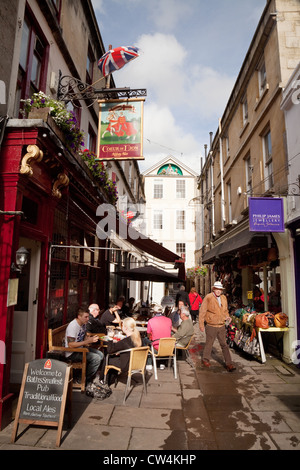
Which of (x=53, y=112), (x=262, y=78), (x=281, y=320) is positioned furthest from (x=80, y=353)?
(x=262, y=78)

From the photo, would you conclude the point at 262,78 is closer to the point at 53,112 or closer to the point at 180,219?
the point at 53,112

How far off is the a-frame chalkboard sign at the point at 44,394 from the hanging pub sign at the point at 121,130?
16.6 ft

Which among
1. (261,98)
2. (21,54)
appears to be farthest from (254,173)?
(21,54)

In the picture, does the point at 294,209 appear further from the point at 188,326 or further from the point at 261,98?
the point at 261,98

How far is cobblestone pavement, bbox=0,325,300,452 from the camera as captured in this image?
12.0 feet

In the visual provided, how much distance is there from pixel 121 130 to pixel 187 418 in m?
6.34

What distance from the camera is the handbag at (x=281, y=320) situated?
7.30m

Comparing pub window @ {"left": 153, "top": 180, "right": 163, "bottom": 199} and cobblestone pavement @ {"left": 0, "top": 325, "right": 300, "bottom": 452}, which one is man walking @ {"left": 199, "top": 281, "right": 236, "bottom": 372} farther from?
pub window @ {"left": 153, "top": 180, "right": 163, "bottom": 199}

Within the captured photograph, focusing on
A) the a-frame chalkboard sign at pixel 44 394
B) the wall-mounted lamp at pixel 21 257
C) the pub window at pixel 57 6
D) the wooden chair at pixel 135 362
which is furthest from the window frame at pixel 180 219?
the a-frame chalkboard sign at pixel 44 394

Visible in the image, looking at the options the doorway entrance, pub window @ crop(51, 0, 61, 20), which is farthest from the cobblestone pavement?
pub window @ crop(51, 0, 61, 20)

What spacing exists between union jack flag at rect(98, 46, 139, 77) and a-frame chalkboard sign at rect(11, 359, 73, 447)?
22.5 ft

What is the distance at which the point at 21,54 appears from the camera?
5.66 m

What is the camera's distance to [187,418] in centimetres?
441

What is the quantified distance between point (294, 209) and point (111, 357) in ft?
18.2
